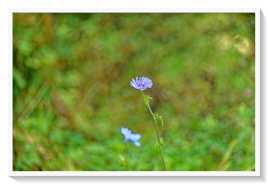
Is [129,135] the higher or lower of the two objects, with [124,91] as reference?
lower
